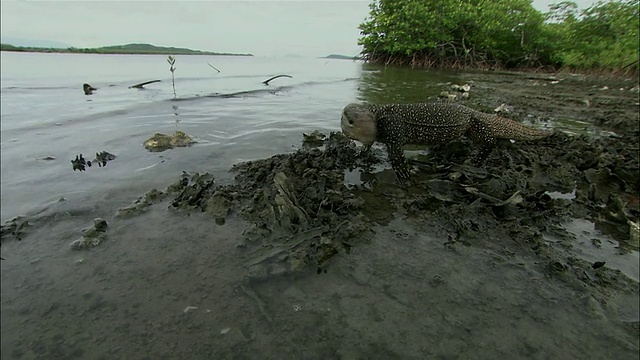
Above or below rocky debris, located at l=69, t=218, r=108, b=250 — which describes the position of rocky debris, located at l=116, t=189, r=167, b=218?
above

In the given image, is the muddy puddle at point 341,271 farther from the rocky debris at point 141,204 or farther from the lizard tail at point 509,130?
the lizard tail at point 509,130

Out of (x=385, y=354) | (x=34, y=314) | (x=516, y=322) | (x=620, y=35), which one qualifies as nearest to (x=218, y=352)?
(x=385, y=354)

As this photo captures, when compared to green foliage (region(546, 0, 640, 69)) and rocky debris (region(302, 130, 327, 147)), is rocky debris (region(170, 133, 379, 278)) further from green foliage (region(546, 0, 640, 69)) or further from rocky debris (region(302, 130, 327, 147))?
green foliage (region(546, 0, 640, 69))

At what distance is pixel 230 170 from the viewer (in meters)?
5.48

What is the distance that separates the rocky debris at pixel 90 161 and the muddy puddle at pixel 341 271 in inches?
80.5

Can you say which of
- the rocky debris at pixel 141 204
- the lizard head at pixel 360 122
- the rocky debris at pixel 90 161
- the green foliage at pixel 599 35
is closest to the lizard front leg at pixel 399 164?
the lizard head at pixel 360 122

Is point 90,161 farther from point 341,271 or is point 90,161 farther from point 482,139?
point 482,139

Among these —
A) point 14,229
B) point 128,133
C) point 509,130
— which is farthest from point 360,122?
point 128,133

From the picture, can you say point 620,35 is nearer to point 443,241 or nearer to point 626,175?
point 626,175

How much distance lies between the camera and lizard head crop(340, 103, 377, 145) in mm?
5062

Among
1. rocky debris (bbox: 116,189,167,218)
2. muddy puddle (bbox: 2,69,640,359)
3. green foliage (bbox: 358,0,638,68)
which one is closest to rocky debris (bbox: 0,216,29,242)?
muddy puddle (bbox: 2,69,640,359)

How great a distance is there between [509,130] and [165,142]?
6.87 m

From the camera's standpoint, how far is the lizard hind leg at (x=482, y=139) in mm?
5309

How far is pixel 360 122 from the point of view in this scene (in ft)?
16.6
